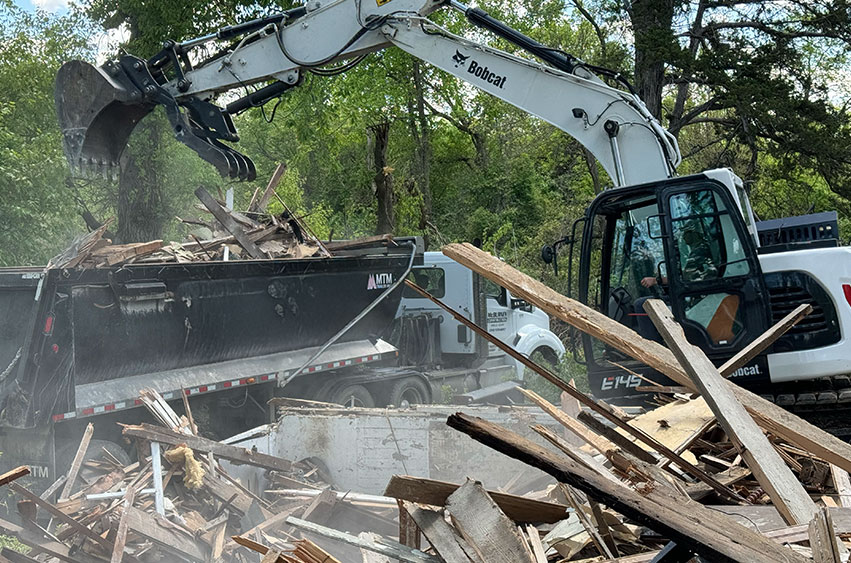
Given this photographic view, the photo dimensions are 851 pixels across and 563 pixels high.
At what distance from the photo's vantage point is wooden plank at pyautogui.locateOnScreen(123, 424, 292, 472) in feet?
20.2

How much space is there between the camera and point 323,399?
9.01 metres

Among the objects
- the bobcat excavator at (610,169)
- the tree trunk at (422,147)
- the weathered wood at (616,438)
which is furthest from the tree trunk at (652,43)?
the tree trunk at (422,147)

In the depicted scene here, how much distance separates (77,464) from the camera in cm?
617

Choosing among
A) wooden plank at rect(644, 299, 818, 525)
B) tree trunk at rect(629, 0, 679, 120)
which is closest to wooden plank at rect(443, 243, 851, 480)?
wooden plank at rect(644, 299, 818, 525)

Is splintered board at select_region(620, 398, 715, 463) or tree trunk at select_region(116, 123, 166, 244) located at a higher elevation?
tree trunk at select_region(116, 123, 166, 244)

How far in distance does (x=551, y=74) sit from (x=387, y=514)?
14.7ft

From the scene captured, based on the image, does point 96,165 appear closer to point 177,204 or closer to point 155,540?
point 155,540

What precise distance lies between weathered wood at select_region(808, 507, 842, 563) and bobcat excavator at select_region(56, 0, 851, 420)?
4.20 meters

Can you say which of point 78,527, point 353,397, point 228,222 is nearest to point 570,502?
point 78,527

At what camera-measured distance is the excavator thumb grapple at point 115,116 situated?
7750mm

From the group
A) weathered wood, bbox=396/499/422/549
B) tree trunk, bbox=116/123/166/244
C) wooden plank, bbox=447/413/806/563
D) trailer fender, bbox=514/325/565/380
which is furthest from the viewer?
tree trunk, bbox=116/123/166/244

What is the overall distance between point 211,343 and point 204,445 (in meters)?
1.98

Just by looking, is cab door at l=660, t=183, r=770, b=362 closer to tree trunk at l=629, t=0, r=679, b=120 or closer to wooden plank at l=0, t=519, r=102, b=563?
wooden plank at l=0, t=519, r=102, b=563

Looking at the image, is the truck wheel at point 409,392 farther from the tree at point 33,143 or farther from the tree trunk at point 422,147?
the tree trunk at point 422,147
